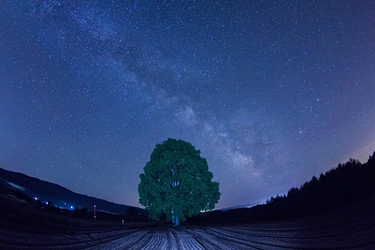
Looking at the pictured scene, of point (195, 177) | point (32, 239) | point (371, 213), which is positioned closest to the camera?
point (32, 239)

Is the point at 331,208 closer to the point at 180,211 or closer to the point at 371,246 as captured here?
the point at 180,211

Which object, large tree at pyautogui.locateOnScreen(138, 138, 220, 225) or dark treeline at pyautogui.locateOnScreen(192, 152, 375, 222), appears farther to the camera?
large tree at pyautogui.locateOnScreen(138, 138, 220, 225)

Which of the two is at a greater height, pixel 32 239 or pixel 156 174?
pixel 156 174

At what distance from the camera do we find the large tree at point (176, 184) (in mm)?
33750

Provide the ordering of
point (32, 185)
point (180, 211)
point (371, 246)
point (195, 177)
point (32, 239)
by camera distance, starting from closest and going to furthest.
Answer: point (371, 246)
point (32, 239)
point (180, 211)
point (195, 177)
point (32, 185)

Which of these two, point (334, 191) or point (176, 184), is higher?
point (176, 184)

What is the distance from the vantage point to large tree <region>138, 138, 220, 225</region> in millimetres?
33750

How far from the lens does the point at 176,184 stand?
35.3 m

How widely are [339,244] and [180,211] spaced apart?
20.5m

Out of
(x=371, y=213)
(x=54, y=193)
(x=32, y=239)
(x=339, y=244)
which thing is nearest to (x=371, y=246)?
(x=339, y=244)

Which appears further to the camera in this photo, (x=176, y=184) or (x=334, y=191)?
(x=334, y=191)

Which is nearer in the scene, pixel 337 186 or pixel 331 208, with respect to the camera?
pixel 331 208

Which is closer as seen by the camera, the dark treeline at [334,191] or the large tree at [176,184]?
the dark treeline at [334,191]

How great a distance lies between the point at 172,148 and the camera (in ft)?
121
